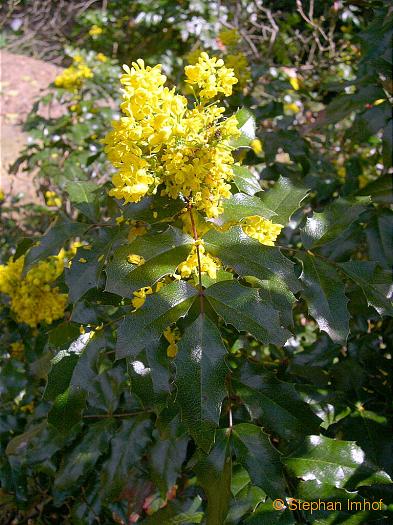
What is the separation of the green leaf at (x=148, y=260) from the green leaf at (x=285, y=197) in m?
0.33

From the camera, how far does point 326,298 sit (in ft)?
4.11

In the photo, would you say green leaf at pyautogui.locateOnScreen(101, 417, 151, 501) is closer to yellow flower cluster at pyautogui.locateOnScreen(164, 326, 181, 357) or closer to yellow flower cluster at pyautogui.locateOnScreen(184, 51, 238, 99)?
yellow flower cluster at pyautogui.locateOnScreen(164, 326, 181, 357)

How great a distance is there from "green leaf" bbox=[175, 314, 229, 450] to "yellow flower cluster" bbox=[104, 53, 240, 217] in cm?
31

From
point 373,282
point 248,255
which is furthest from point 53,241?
point 373,282

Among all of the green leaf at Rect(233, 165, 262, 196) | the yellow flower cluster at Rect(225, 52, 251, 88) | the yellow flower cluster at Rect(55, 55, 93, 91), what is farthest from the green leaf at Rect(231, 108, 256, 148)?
the yellow flower cluster at Rect(55, 55, 93, 91)

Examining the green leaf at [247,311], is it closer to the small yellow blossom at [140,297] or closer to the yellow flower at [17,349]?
the small yellow blossom at [140,297]

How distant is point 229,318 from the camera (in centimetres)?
105

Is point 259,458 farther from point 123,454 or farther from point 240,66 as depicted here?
point 240,66

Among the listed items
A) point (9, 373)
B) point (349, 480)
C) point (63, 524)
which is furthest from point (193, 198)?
point (63, 524)

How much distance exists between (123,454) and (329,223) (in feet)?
2.89

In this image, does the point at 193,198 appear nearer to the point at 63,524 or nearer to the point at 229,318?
the point at 229,318

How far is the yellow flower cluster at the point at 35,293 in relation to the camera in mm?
1898

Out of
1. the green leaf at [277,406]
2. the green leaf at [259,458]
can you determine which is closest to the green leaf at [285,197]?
the green leaf at [277,406]

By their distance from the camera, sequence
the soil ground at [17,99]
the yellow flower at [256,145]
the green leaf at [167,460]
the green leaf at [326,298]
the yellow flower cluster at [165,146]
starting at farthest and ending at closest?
the soil ground at [17,99], the yellow flower at [256,145], the green leaf at [167,460], the green leaf at [326,298], the yellow flower cluster at [165,146]
